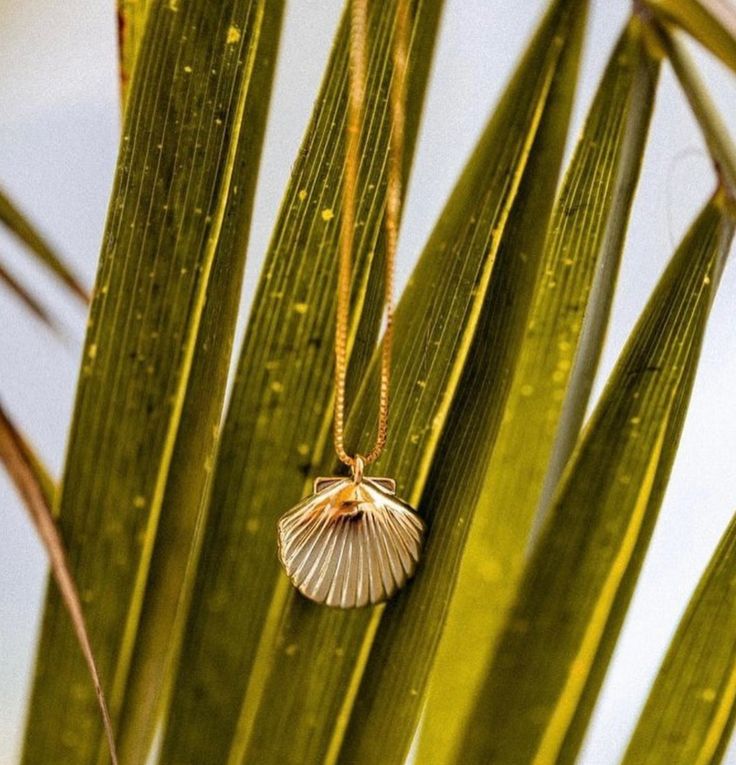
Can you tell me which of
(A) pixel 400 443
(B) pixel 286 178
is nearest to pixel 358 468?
(A) pixel 400 443

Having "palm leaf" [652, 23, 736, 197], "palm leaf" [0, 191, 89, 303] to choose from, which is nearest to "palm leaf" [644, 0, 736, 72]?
"palm leaf" [652, 23, 736, 197]

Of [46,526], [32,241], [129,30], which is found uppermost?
[129,30]

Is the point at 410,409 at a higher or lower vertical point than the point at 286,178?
lower

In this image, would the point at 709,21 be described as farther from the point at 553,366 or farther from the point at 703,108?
the point at 553,366

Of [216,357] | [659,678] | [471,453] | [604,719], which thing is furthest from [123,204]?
[604,719]

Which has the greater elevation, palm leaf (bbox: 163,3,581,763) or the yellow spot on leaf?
the yellow spot on leaf

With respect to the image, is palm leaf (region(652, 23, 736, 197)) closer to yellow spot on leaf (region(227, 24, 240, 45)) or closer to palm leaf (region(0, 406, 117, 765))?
yellow spot on leaf (region(227, 24, 240, 45))

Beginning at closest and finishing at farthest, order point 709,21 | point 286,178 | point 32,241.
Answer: point 709,21 < point 32,241 < point 286,178

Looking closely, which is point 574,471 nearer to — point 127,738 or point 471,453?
point 471,453
